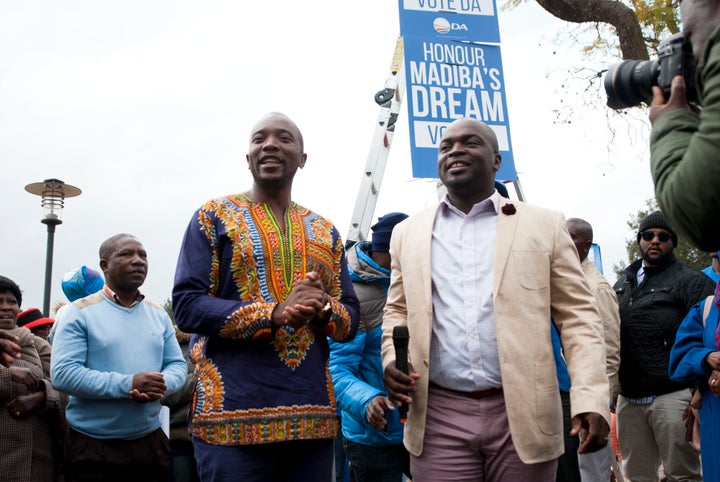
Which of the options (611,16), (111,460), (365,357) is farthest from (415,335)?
(611,16)

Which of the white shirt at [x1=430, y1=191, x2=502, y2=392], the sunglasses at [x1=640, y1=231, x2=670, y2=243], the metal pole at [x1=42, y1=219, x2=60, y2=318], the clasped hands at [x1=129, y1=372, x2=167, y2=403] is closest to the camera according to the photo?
the white shirt at [x1=430, y1=191, x2=502, y2=392]

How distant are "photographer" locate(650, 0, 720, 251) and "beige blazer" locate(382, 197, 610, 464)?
977mm

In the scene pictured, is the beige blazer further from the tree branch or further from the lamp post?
the lamp post

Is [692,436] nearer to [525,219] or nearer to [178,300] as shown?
[525,219]

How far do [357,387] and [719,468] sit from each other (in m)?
1.62

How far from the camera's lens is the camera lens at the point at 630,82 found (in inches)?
71.5

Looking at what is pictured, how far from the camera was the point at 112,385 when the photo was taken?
146 inches

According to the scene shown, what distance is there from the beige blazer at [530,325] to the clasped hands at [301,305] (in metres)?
0.45

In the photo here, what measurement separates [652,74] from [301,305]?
1.30 meters

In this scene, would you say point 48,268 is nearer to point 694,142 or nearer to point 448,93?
point 448,93

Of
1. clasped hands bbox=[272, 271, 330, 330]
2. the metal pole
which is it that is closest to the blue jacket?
clasped hands bbox=[272, 271, 330, 330]

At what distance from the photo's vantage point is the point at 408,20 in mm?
6633

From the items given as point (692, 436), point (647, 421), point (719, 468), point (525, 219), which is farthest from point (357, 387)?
point (647, 421)

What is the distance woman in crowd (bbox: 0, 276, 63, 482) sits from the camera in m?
4.03
